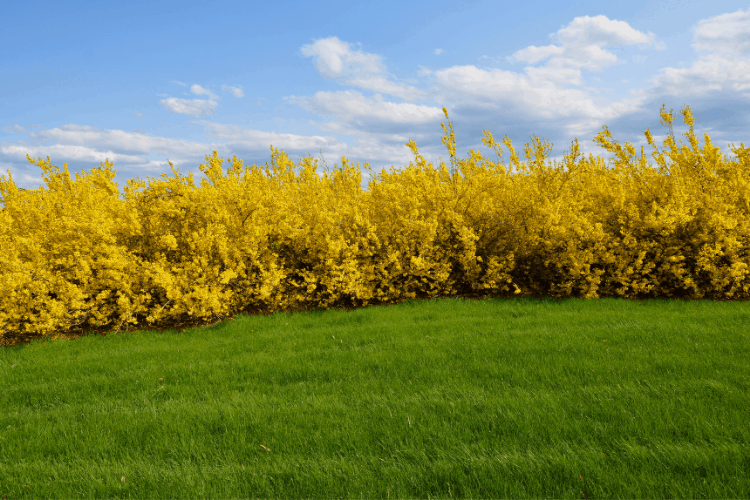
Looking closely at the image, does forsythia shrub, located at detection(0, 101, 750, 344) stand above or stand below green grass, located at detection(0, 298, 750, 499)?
above

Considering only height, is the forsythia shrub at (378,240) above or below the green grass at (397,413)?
above

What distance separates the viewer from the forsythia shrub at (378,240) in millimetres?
6059

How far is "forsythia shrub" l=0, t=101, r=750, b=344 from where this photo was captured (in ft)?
19.9

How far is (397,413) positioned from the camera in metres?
3.20

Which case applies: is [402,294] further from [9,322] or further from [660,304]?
[9,322]

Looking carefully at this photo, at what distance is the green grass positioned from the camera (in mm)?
2516

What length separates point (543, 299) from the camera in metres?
6.49

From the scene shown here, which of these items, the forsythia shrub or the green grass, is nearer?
the green grass

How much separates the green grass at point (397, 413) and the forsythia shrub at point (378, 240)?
1.06m

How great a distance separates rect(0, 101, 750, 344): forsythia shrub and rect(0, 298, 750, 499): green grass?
3.48ft

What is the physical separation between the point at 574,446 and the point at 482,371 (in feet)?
4.05

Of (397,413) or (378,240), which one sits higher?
(378,240)

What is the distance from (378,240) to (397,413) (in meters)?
3.76

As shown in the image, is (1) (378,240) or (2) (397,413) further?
(1) (378,240)
